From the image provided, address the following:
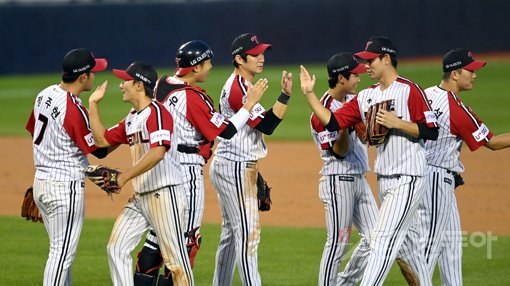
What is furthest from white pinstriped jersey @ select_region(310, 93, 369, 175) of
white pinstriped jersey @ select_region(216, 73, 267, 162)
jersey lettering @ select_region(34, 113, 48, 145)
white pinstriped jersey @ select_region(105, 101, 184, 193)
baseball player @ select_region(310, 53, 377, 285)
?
jersey lettering @ select_region(34, 113, 48, 145)

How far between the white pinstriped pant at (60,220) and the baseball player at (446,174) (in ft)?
8.65

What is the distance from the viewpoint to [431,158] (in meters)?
7.53

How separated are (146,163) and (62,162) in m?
0.86

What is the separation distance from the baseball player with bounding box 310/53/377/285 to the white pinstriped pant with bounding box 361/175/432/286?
0.71m

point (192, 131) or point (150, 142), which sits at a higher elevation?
point (192, 131)

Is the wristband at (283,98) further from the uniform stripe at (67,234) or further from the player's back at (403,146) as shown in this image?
the uniform stripe at (67,234)

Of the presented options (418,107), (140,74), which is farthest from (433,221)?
(140,74)

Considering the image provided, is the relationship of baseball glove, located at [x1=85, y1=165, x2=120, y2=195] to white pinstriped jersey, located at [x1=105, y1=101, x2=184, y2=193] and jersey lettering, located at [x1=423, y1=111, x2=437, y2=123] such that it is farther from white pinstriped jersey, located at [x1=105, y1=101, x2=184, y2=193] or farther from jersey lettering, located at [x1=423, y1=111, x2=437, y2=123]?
jersey lettering, located at [x1=423, y1=111, x2=437, y2=123]

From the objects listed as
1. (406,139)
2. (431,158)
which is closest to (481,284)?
(431,158)

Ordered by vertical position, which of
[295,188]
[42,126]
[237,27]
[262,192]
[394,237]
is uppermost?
[237,27]

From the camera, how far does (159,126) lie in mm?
6711

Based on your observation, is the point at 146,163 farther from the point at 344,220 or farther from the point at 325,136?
the point at 344,220

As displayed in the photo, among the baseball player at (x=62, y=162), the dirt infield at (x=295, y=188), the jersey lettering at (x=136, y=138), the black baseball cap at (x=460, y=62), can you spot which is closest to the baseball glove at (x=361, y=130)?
the black baseball cap at (x=460, y=62)

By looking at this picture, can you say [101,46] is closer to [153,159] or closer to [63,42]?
[63,42]
